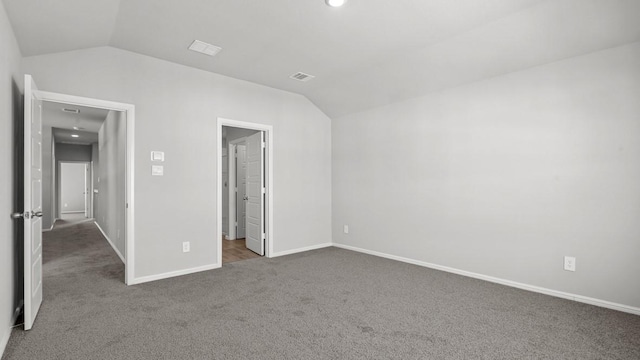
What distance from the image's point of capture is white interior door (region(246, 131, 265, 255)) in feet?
16.2

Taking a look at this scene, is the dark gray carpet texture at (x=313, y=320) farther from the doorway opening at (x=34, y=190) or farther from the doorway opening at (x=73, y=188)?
the doorway opening at (x=73, y=188)

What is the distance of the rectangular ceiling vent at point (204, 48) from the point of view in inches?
133

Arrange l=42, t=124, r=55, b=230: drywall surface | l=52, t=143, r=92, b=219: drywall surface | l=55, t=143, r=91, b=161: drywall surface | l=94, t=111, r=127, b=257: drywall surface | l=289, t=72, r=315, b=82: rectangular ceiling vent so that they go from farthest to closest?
l=55, t=143, r=91, b=161: drywall surface → l=52, t=143, r=92, b=219: drywall surface → l=42, t=124, r=55, b=230: drywall surface → l=94, t=111, r=127, b=257: drywall surface → l=289, t=72, r=315, b=82: rectangular ceiling vent

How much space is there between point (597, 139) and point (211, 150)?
436 centimetres

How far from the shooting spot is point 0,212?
2100 mm

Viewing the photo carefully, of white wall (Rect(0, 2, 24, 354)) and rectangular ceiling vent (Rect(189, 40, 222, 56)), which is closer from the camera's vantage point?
white wall (Rect(0, 2, 24, 354))

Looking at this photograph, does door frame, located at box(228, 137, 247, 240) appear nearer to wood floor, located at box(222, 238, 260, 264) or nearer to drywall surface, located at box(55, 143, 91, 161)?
wood floor, located at box(222, 238, 260, 264)

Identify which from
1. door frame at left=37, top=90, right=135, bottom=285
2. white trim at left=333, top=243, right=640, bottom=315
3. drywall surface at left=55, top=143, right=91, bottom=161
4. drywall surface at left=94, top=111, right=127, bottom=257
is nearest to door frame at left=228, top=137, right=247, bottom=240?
drywall surface at left=94, top=111, right=127, bottom=257

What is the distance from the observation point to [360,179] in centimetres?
523

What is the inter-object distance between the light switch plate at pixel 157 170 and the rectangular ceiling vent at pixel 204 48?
1.46 metres

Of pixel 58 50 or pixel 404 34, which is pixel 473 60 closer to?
pixel 404 34

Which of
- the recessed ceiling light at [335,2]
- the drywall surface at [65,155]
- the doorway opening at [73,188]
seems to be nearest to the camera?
the recessed ceiling light at [335,2]

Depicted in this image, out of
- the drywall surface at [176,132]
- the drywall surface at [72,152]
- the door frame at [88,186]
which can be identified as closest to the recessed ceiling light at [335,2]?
the drywall surface at [176,132]

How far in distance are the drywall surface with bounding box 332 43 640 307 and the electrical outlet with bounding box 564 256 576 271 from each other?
0.05m
